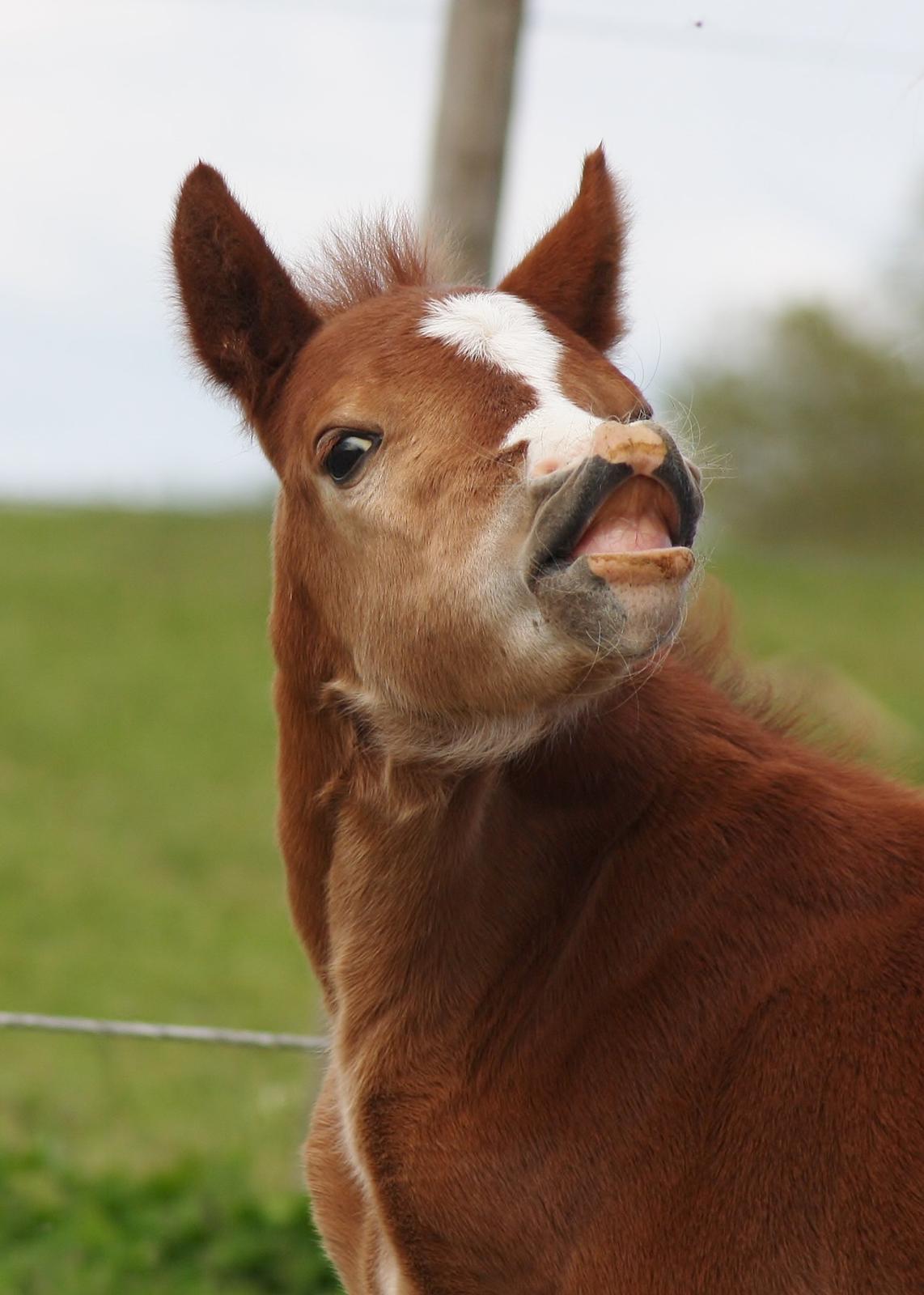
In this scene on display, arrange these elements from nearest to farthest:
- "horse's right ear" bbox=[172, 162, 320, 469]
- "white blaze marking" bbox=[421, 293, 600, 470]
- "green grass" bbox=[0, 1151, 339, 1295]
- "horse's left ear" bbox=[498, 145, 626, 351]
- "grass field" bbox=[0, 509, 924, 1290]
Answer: "white blaze marking" bbox=[421, 293, 600, 470] → "horse's right ear" bbox=[172, 162, 320, 469] → "horse's left ear" bbox=[498, 145, 626, 351] → "green grass" bbox=[0, 1151, 339, 1295] → "grass field" bbox=[0, 509, 924, 1290]

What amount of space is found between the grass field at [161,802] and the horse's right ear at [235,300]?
1.60m

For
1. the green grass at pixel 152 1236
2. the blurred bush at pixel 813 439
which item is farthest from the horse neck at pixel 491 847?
the blurred bush at pixel 813 439

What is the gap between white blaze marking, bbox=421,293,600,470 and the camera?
A: 241 centimetres

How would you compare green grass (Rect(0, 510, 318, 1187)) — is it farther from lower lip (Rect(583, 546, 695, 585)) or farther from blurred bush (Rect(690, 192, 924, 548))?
blurred bush (Rect(690, 192, 924, 548))

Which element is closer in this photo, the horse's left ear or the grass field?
the horse's left ear

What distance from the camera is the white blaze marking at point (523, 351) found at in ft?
7.90

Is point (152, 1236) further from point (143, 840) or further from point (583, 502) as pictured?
point (143, 840)

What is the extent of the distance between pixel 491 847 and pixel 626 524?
0.78 m

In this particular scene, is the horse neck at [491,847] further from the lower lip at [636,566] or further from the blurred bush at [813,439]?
the blurred bush at [813,439]

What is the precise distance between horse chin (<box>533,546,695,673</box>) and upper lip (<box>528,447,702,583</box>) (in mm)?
29

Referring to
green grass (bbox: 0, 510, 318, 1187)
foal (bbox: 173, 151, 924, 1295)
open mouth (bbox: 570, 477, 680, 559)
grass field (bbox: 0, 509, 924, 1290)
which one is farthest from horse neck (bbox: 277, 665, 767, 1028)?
green grass (bbox: 0, 510, 318, 1187)

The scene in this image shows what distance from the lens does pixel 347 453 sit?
108 inches

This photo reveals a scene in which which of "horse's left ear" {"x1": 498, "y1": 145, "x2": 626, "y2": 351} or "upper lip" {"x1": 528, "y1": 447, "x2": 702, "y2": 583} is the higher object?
"horse's left ear" {"x1": 498, "y1": 145, "x2": 626, "y2": 351}

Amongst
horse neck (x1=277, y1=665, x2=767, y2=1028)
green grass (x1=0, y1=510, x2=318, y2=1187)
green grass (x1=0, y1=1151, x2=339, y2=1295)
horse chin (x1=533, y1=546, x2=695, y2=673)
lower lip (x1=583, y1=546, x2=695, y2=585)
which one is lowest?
green grass (x1=0, y1=510, x2=318, y2=1187)
